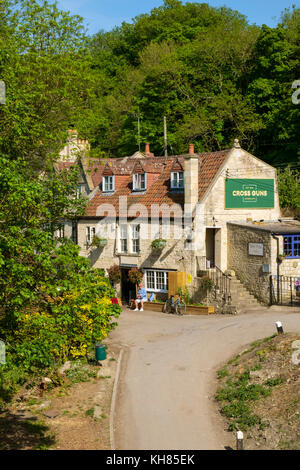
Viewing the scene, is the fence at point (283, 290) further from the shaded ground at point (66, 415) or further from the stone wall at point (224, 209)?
the shaded ground at point (66, 415)

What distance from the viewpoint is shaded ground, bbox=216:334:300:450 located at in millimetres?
14459

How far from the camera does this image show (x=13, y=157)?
20.6m

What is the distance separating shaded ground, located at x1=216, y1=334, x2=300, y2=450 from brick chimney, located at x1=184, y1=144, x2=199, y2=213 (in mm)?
11667

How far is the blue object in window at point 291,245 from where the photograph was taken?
90.3ft

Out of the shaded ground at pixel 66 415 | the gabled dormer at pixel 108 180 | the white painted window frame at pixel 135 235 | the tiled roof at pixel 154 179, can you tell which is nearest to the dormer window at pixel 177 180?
the tiled roof at pixel 154 179

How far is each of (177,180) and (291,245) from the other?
820cm

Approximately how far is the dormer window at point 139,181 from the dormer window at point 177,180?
2.59m

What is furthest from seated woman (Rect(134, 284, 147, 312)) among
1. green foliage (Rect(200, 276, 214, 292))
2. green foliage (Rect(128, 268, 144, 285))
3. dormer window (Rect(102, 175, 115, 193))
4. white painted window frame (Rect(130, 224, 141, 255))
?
dormer window (Rect(102, 175, 115, 193))

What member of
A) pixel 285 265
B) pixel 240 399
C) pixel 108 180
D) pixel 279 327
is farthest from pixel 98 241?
pixel 240 399

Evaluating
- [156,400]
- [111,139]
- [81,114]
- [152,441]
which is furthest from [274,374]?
[111,139]

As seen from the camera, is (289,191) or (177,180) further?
(289,191)

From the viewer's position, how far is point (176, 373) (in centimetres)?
1955

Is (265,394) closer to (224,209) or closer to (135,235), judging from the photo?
(224,209)

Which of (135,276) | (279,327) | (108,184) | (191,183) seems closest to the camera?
(279,327)
